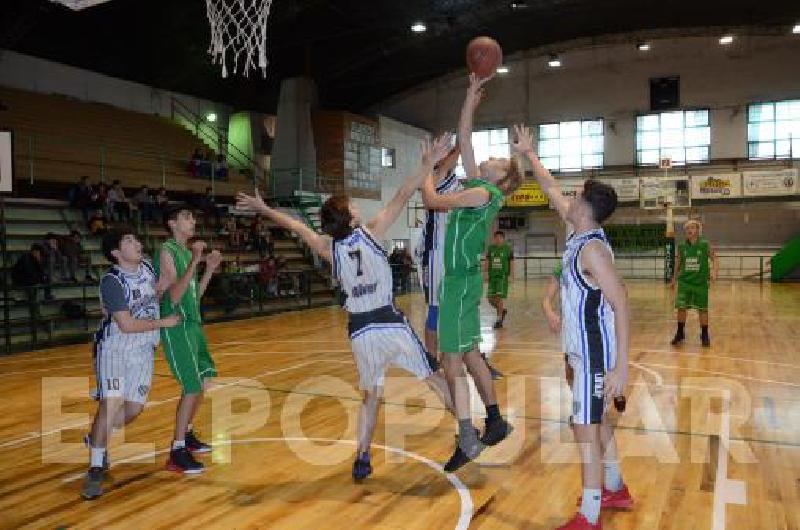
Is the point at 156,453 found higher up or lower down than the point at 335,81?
→ lower down

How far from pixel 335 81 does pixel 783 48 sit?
15.9 metres

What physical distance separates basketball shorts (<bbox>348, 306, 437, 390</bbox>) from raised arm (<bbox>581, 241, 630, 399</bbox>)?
1.12 m

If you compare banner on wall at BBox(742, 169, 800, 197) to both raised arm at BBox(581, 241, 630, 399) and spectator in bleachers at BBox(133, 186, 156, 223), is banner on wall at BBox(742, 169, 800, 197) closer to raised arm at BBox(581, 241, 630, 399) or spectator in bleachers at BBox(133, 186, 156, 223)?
spectator in bleachers at BBox(133, 186, 156, 223)

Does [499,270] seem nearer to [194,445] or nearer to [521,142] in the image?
[521,142]

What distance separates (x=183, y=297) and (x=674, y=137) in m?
24.1

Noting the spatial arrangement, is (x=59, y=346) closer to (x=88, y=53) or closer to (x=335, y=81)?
(x=88, y=53)

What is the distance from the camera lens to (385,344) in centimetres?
369

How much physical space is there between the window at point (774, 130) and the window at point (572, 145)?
17.3 feet

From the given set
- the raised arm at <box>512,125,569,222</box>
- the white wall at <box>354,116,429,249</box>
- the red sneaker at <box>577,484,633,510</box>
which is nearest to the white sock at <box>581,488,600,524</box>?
the red sneaker at <box>577,484,633,510</box>

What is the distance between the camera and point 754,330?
10.4 meters

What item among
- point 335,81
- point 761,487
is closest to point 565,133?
A: point 335,81

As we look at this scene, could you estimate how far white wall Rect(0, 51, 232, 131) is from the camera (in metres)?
16.7

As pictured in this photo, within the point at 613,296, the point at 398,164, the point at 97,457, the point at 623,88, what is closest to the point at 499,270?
the point at 97,457

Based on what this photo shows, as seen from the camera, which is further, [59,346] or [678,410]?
[59,346]
